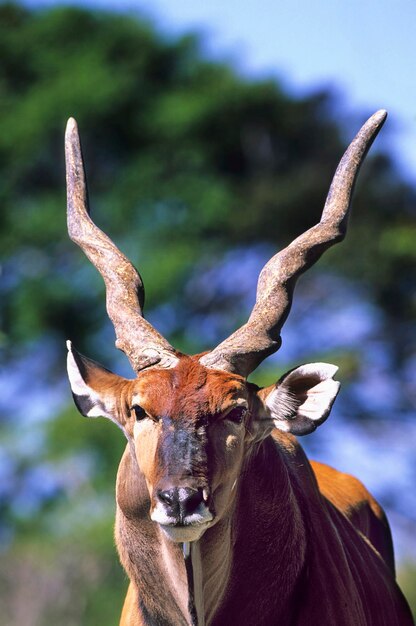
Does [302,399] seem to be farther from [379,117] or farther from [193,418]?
[379,117]

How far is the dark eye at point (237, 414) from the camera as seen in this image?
6.37 meters

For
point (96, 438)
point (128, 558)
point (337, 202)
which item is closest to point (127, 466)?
point (128, 558)

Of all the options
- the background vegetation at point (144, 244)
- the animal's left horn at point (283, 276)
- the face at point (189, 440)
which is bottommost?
the face at point (189, 440)

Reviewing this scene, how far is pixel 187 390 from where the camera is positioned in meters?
6.27

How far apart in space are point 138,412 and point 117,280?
1.06m

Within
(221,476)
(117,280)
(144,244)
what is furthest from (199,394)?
(144,244)

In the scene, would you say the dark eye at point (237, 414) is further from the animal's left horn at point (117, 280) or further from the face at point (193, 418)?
the animal's left horn at point (117, 280)

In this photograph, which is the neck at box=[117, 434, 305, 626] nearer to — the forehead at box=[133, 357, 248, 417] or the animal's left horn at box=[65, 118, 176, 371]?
the forehead at box=[133, 357, 248, 417]

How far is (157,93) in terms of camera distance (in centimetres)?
3519

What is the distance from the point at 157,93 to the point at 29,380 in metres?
7.21


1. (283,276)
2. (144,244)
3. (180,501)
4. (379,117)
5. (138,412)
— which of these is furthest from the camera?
(144,244)

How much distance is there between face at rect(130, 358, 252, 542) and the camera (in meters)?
5.93

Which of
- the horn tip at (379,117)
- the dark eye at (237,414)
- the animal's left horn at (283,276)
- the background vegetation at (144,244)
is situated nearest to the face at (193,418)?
→ the dark eye at (237,414)

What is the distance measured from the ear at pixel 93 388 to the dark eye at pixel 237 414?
1.64 feet
